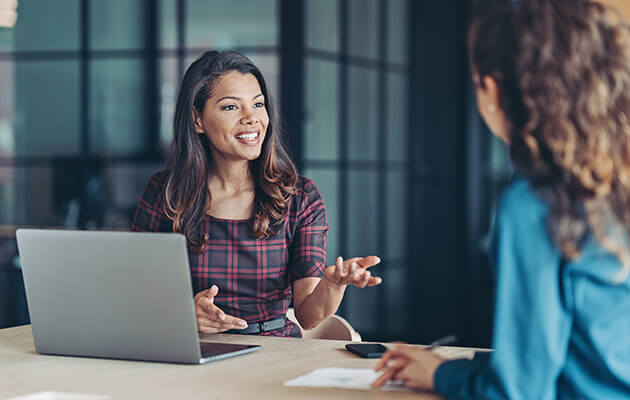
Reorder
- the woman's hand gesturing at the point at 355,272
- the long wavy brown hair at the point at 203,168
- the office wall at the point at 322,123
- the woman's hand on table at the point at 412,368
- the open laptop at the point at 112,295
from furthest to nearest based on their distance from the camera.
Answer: the office wall at the point at 322,123, the long wavy brown hair at the point at 203,168, the woman's hand gesturing at the point at 355,272, the open laptop at the point at 112,295, the woman's hand on table at the point at 412,368

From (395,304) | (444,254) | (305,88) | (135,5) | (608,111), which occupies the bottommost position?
(395,304)

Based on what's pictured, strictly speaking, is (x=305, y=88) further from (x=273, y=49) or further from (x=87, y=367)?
(x=87, y=367)

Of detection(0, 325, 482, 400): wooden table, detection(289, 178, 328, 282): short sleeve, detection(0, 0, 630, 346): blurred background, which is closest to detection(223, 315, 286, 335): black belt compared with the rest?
detection(289, 178, 328, 282): short sleeve

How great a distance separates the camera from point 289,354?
5.28ft

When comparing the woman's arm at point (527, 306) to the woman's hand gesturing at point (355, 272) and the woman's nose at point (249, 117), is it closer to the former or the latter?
the woman's hand gesturing at point (355, 272)

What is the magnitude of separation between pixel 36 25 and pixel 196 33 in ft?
3.69

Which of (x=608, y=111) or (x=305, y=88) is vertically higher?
(x=305, y=88)

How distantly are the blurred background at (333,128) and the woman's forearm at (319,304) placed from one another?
7.36ft

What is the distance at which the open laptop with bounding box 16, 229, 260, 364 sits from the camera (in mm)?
1437

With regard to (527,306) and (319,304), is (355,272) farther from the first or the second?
(527,306)

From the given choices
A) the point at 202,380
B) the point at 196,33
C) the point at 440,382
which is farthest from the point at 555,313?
the point at 196,33

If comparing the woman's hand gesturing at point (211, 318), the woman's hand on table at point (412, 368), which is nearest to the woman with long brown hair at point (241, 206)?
the woman's hand gesturing at point (211, 318)

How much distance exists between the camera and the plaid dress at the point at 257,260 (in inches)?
82.7

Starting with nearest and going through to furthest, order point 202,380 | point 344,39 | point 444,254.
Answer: point 202,380
point 344,39
point 444,254
